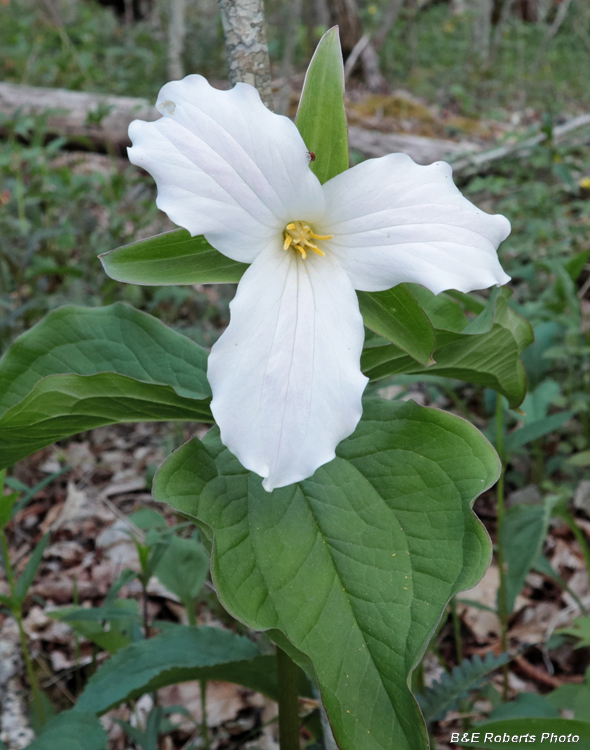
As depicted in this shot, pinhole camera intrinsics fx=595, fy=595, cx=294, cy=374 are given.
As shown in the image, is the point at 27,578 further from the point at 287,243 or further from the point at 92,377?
the point at 287,243

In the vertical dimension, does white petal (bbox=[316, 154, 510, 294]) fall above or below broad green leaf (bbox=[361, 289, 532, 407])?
above

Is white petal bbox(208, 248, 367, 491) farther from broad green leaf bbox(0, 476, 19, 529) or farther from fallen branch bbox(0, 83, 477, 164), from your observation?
fallen branch bbox(0, 83, 477, 164)

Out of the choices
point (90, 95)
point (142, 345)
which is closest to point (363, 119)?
point (90, 95)

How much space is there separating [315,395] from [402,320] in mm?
167

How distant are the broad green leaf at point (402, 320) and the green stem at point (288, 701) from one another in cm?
45

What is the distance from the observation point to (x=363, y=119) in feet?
13.6

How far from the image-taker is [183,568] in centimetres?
116

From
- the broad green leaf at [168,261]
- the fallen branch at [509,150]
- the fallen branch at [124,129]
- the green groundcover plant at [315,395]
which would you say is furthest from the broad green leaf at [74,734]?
the fallen branch at [509,150]

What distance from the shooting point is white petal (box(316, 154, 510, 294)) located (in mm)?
652

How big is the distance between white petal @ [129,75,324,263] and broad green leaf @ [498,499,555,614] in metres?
0.81

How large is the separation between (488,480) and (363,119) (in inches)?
156

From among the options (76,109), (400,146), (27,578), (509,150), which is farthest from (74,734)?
(76,109)

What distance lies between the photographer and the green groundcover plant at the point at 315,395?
0.62 meters

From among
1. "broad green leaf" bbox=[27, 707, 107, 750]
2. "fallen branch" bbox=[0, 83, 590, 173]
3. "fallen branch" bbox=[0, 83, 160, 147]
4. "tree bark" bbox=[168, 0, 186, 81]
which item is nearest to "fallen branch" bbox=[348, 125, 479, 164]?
"fallen branch" bbox=[0, 83, 590, 173]
